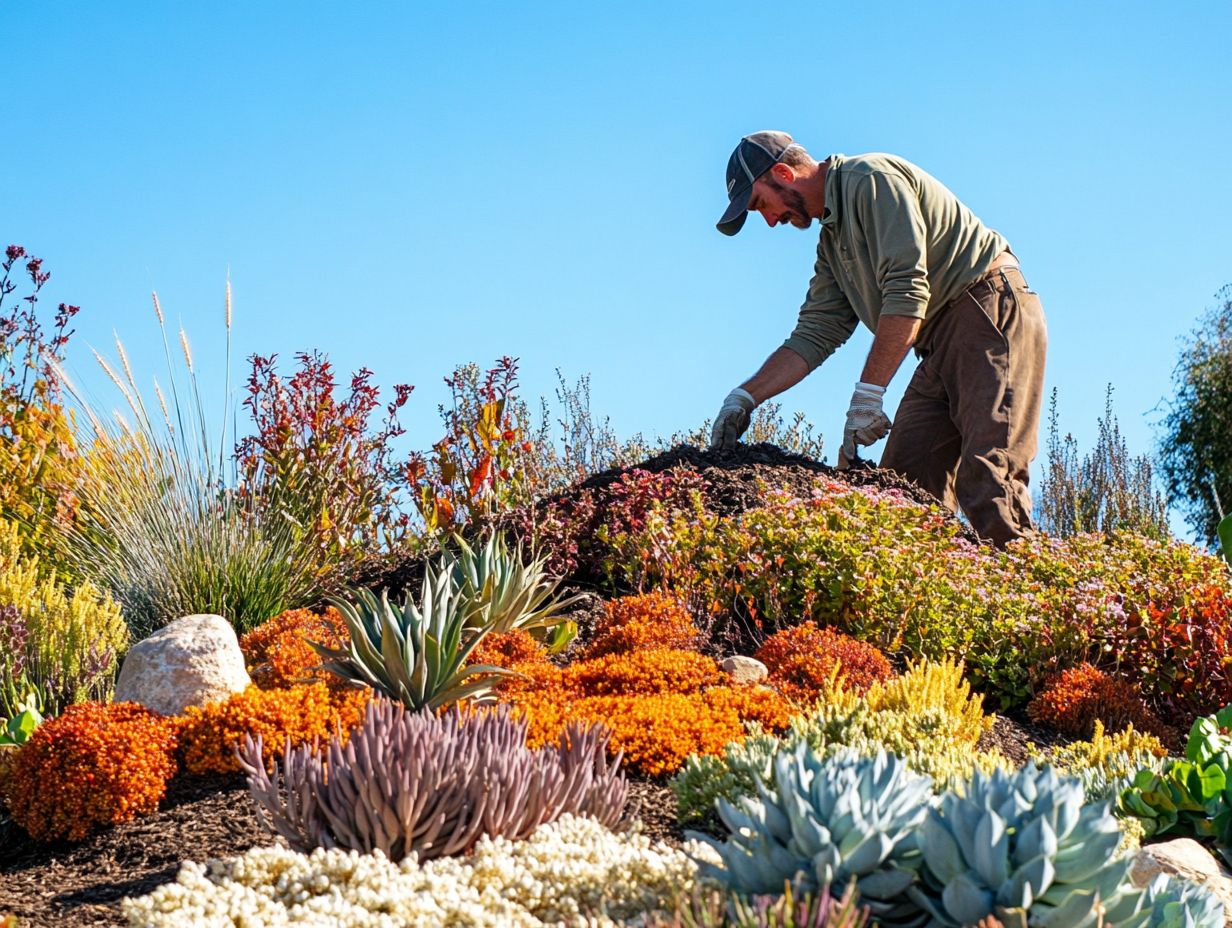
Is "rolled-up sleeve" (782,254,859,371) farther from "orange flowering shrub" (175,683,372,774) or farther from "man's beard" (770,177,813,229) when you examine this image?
"orange flowering shrub" (175,683,372,774)

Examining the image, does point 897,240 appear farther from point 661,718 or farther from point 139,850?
point 139,850

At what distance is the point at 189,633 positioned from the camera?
5.15 metres

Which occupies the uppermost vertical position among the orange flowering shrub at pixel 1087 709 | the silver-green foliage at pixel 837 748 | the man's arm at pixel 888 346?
the man's arm at pixel 888 346

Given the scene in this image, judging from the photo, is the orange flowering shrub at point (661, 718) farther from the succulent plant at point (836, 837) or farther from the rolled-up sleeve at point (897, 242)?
the rolled-up sleeve at point (897, 242)

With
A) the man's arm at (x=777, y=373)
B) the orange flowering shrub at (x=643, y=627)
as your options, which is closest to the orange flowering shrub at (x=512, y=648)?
the orange flowering shrub at (x=643, y=627)

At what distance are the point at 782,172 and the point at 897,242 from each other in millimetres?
923

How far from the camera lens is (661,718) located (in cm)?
434

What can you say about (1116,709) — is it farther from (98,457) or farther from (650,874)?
(98,457)

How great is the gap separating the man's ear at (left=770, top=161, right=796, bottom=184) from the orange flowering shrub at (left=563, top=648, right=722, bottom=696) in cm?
391

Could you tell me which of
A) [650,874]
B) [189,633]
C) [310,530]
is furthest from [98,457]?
[650,874]

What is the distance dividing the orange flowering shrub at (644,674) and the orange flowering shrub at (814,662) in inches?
13.9

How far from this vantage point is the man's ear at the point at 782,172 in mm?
7961

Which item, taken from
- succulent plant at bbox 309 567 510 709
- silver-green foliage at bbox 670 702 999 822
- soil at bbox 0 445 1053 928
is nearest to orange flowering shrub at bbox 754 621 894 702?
silver-green foliage at bbox 670 702 999 822

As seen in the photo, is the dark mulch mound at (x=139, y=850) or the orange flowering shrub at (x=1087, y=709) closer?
the dark mulch mound at (x=139, y=850)
